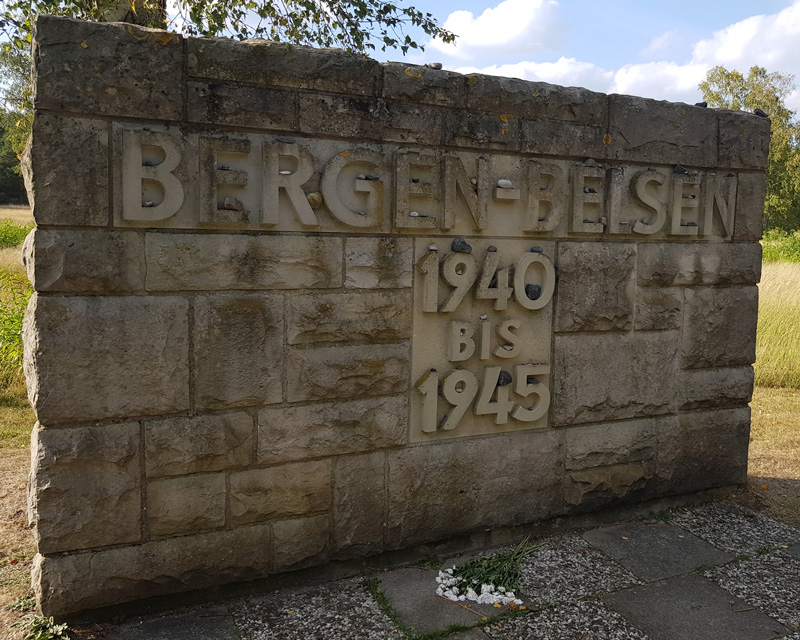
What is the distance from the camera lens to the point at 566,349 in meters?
3.50

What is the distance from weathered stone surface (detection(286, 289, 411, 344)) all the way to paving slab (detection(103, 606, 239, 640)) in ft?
3.81

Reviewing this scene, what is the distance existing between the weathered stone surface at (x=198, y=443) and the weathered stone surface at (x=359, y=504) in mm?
448

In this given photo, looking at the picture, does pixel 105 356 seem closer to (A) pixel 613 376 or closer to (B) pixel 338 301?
(B) pixel 338 301

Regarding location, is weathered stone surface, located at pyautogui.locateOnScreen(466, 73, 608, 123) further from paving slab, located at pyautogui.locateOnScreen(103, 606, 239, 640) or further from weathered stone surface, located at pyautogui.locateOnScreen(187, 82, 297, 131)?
paving slab, located at pyautogui.locateOnScreen(103, 606, 239, 640)

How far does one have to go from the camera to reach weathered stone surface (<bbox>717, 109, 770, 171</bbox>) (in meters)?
3.85

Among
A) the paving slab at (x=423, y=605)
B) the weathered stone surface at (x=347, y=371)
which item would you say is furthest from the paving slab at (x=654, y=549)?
the weathered stone surface at (x=347, y=371)

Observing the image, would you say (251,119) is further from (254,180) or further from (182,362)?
(182,362)

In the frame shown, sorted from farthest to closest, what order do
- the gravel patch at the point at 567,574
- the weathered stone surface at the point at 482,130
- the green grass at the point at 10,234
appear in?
the green grass at the point at 10,234, the weathered stone surface at the point at 482,130, the gravel patch at the point at 567,574

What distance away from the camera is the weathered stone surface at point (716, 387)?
3.91m

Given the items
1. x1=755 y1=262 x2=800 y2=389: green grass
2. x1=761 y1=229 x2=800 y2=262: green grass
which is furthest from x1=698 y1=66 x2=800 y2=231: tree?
x1=755 y1=262 x2=800 y2=389: green grass

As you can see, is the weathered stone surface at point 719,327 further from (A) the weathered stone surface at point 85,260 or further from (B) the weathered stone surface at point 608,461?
(A) the weathered stone surface at point 85,260

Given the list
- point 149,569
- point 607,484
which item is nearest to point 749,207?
point 607,484

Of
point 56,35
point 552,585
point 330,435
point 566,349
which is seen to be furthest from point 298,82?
point 552,585

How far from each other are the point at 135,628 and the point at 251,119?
2.08m
